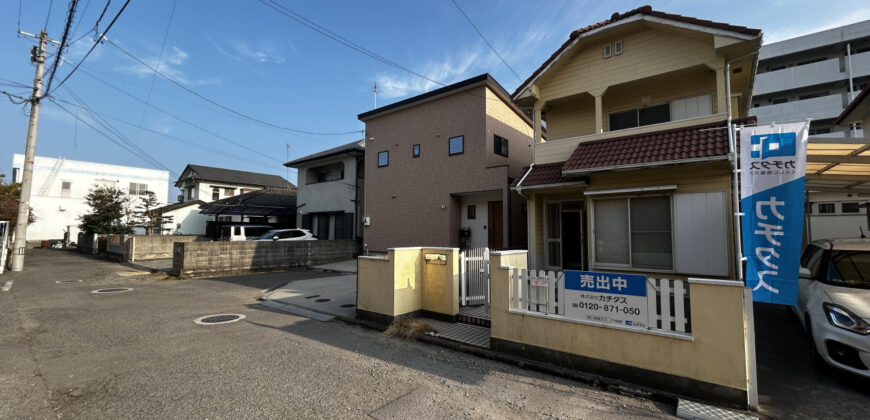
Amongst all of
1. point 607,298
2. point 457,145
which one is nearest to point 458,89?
point 457,145

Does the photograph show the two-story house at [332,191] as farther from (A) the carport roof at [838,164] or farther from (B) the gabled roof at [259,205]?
(A) the carport roof at [838,164]

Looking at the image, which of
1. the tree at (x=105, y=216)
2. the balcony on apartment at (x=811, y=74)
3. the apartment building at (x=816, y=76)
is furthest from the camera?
the tree at (x=105, y=216)

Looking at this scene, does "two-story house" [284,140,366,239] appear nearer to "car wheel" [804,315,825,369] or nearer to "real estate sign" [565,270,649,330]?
"real estate sign" [565,270,649,330]

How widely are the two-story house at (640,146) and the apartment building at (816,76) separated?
18.2 meters

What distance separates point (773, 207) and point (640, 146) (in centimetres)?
368

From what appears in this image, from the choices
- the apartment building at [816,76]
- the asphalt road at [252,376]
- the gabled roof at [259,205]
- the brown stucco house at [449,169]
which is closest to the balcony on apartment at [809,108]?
the apartment building at [816,76]

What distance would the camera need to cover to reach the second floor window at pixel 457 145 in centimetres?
1262

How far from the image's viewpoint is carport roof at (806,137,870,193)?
5.19 m

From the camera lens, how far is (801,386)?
3.68 meters

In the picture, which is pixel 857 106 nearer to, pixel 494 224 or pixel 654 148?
pixel 654 148

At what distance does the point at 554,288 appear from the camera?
4285mm

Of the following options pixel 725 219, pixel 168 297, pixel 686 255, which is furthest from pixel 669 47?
pixel 168 297

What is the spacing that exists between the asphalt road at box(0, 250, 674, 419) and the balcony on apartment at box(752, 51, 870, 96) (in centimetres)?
2771

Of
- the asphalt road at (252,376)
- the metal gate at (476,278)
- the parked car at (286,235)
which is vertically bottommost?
the asphalt road at (252,376)
